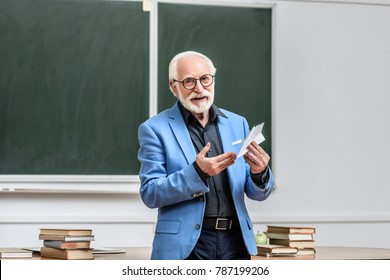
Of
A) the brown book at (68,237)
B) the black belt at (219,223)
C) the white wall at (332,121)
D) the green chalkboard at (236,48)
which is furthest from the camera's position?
the white wall at (332,121)

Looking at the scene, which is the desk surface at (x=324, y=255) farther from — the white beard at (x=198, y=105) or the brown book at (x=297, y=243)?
the white beard at (x=198, y=105)

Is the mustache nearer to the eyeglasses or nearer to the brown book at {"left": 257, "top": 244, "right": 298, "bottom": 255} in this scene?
the eyeglasses

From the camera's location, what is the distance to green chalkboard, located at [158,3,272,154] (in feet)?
17.9

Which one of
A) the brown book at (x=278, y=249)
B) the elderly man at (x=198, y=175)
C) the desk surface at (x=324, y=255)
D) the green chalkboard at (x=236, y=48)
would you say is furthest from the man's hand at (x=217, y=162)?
the green chalkboard at (x=236, y=48)

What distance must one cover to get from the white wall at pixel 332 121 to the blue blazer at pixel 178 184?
2.77 meters

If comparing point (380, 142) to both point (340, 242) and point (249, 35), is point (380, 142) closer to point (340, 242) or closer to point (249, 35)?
point (340, 242)

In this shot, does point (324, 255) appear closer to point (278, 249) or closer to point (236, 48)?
point (278, 249)

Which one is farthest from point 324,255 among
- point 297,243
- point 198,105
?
point 198,105

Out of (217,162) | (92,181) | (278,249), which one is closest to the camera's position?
(217,162)

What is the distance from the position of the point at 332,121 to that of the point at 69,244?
294 centimetres

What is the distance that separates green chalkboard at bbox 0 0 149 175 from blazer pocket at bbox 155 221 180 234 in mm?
2617

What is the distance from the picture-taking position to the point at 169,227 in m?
2.61

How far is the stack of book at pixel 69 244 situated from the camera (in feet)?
10.5

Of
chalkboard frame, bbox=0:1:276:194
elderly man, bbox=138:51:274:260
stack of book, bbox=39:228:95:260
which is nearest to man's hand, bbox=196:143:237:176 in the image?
elderly man, bbox=138:51:274:260
